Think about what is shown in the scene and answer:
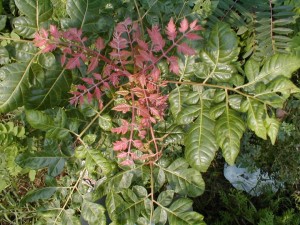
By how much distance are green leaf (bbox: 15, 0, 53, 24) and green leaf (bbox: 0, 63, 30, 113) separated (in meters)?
0.16

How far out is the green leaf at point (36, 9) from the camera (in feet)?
4.10

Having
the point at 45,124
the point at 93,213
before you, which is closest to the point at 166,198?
the point at 93,213

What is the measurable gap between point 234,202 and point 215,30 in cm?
137

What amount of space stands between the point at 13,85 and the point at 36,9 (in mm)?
260

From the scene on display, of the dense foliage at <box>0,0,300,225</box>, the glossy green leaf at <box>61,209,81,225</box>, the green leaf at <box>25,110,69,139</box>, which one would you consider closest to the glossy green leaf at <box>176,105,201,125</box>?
the dense foliage at <box>0,0,300,225</box>

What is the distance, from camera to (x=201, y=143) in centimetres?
123

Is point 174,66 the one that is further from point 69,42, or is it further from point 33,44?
point 33,44

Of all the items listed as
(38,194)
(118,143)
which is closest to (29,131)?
(38,194)

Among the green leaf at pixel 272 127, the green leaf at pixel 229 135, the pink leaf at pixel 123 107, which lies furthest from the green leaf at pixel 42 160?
the green leaf at pixel 272 127

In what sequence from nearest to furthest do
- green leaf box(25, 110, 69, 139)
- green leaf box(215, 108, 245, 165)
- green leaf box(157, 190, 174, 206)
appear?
green leaf box(215, 108, 245, 165) → green leaf box(25, 110, 69, 139) → green leaf box(157, 190, 174, 206)

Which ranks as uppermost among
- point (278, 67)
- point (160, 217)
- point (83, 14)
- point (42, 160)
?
point (83, 14)

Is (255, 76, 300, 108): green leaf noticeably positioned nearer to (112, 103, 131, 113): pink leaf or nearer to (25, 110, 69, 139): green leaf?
(112, 103, 131, 113): pink leaf

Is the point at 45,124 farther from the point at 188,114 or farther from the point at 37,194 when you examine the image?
the point at 188,114

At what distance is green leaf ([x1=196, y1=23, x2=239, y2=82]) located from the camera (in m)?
1.23
